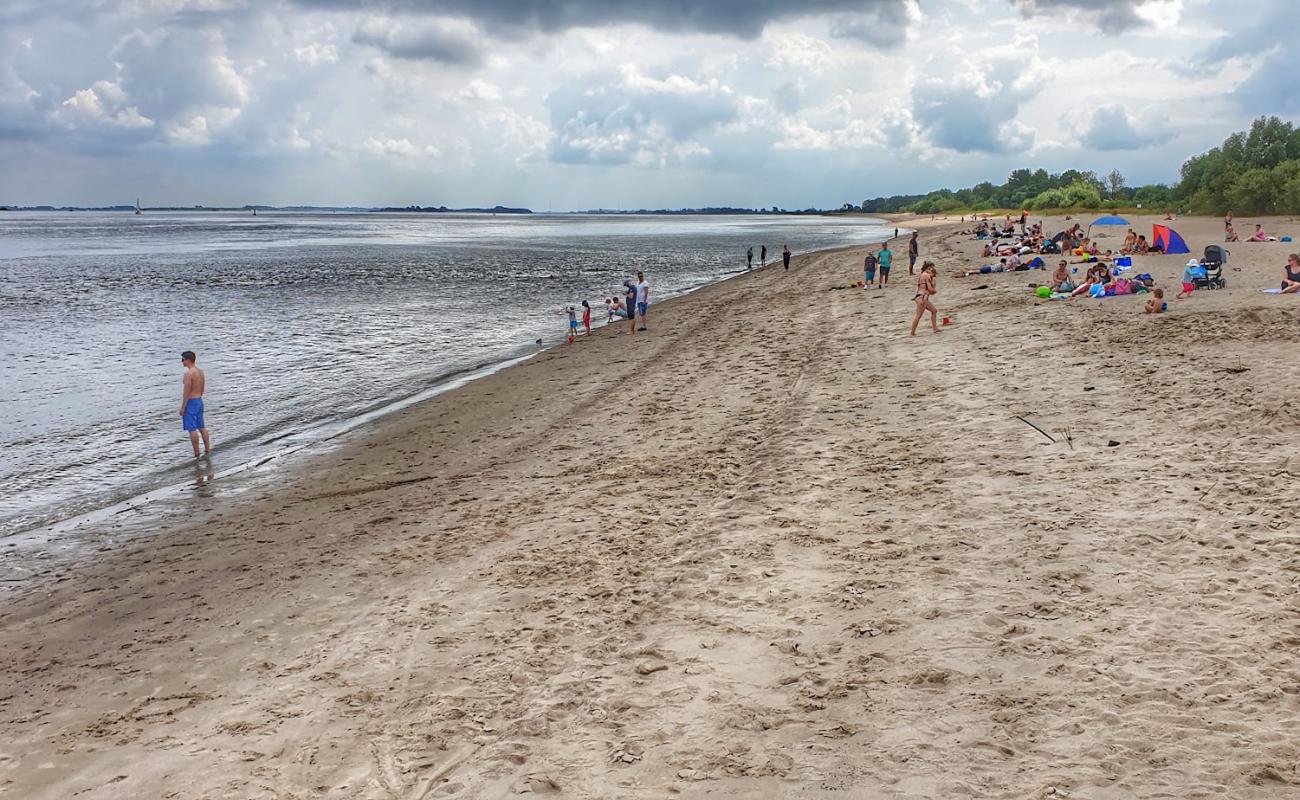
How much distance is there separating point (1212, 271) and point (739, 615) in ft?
72.8

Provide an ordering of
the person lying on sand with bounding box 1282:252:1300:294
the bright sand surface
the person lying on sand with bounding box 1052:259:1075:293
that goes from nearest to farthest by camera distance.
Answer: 1. the bright sand surface
2. the person lying on sand with bounding box 1282:252:1300:294
3. the person lying on sand with bounding box 1052:259:1075:293

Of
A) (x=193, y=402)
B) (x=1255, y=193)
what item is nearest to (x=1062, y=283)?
(x=193, y=402)

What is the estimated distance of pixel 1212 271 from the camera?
22359 millimetres

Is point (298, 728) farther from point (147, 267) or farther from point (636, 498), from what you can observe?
point (147, 267)

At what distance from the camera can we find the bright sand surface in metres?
5.03

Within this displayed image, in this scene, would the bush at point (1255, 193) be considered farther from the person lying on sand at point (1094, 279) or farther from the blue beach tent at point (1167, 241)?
the person lying on sand at point (1094, 279)

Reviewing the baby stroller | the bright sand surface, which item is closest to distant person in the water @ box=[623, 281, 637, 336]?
the bright sand surface

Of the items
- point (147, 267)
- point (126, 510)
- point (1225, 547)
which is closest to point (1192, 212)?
point (1225, 547)

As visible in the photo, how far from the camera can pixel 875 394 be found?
45.2 ft

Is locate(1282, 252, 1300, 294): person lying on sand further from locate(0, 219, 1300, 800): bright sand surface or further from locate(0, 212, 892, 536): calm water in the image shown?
locate(0, 212, 892, 536): calm water

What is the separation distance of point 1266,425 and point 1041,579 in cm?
536

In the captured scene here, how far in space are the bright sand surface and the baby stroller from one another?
346 inches

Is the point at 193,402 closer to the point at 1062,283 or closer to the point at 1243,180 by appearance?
the point at 1062,283

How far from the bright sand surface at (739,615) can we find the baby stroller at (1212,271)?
8.79 metres
